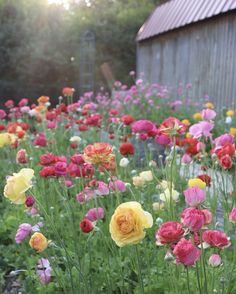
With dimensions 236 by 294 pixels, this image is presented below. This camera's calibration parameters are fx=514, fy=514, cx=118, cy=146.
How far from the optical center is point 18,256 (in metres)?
3.20

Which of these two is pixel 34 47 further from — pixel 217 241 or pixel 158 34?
pixel 217 241

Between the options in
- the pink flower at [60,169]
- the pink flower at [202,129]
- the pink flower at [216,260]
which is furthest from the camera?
the pink flower at [202,129]

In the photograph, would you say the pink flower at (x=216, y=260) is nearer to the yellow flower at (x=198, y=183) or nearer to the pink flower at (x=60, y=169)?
the yellow flower at (x=198, y=183)

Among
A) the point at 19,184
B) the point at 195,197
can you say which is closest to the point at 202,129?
the point at 195,197

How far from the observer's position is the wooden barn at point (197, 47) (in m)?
10.1

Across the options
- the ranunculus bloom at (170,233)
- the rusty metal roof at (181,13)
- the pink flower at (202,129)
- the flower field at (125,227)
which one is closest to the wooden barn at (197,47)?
the rusty metal roof at (181,13)

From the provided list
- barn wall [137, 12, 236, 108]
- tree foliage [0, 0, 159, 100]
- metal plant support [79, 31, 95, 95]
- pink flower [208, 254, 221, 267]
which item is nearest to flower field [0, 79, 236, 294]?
pink flower [208, 254, 221, 267]

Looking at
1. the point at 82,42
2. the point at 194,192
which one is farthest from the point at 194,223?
the point at 82,42

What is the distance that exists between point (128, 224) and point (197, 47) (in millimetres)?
10816

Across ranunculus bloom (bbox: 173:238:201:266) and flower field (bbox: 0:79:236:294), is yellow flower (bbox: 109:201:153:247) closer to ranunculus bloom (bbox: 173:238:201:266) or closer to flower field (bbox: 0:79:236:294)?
flower field (bbox: 0:79:236:294)

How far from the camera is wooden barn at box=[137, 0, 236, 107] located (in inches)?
397

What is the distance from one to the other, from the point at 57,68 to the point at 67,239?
18.4m

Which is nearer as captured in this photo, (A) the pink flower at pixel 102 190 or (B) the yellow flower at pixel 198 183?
(B) the yellow flower at pixel 198 183

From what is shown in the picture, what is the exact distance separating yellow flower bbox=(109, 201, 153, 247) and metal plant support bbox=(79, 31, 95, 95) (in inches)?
693
